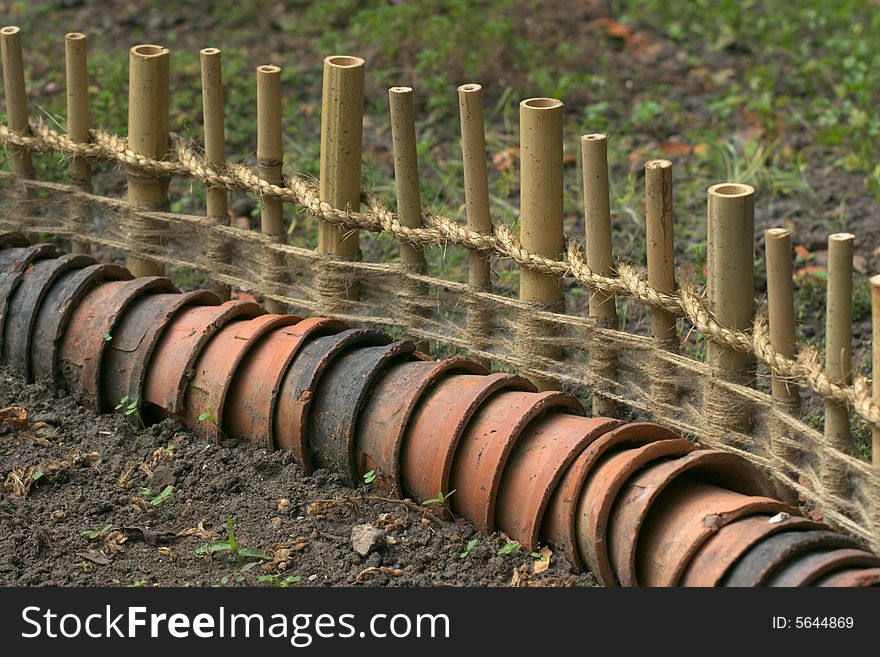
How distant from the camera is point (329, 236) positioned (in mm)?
3420

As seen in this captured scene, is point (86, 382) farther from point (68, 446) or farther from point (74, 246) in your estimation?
point (74, 246)

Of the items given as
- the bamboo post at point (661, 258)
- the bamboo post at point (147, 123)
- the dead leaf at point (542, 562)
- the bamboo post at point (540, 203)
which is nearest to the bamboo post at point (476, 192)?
the bamboo post at point (540, 203)

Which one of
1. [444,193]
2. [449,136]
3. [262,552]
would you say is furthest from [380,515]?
[449,136]

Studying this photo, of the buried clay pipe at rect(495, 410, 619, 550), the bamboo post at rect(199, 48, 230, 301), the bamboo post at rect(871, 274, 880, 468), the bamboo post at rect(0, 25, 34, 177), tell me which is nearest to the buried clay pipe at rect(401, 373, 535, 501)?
the buried clay pipe at rect(495, 410, 619, 550)

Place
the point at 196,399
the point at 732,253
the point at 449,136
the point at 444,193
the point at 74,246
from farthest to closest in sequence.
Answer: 1. the point at 449,136
2. the point at 444,193
3. the point at 74,246
4. the point at 196,399
5. the point at 732,253

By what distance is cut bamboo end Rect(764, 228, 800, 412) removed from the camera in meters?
2.66

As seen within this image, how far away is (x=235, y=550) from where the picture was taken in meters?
2.80

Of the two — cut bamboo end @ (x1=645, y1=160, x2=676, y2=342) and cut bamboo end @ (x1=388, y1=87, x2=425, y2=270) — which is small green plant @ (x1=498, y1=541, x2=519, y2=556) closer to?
cut bamboo end @ (x1=645, y1=160, x2=676, y2=342)

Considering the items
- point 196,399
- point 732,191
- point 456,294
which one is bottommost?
point 196,399

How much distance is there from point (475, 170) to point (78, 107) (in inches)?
51.7

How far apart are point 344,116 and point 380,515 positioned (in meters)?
1.06

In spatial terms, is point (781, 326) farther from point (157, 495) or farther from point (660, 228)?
point (157, 495)

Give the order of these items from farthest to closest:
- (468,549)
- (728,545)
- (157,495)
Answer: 1. (157,495)
2. (468,549)
3. (728,545)

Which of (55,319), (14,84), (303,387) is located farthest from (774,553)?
(14,84)
